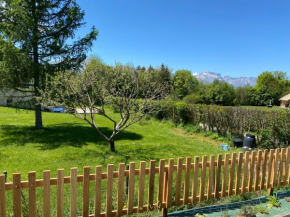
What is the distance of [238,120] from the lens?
10.4 metres

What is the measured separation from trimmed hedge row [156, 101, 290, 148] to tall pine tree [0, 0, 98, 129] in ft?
17.8

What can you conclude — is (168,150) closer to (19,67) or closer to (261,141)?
(261,141)

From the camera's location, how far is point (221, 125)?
1112 centimetres

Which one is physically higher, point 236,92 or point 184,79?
point 184,79

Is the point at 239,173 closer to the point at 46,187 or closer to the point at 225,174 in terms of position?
the point at 225,174

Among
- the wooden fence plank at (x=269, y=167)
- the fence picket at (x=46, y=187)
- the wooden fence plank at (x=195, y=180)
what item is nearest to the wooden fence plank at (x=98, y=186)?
the fence picket at (x=46, y=187)

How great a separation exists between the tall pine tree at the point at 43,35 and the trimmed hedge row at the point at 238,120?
17.8ft

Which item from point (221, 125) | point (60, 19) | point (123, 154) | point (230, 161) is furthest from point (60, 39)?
point (230, 161)

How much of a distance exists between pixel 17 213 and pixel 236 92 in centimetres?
4951

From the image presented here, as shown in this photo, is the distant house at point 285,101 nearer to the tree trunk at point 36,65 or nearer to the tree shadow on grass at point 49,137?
the tree shadow on grass at point 49,137

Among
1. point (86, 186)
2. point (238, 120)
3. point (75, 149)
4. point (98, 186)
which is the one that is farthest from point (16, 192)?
point (238, 120)

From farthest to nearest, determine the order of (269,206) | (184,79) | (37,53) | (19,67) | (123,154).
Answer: (184,79) → (37,53) → (19,67) → (123,154) → (269,206)

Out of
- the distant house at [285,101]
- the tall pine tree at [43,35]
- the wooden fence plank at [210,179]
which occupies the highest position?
the tall pine tree at [43,35]

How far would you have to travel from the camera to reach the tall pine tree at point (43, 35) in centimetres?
956
